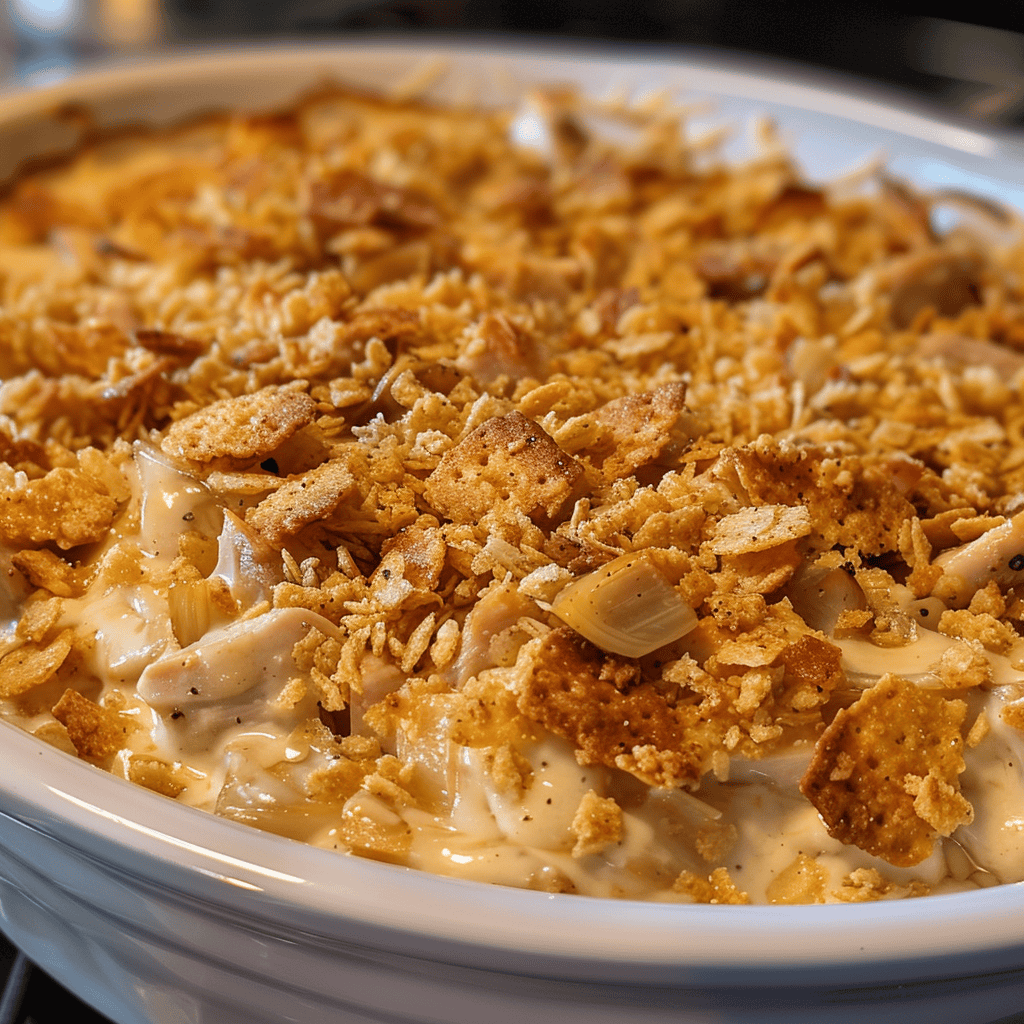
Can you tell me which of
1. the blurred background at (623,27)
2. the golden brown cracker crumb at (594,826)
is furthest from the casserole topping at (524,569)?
the blurred background at (623,27)

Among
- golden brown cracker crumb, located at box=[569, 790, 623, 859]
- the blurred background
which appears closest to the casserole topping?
golden brown cracker crumb, located at box=[569, 790, 623, 859]

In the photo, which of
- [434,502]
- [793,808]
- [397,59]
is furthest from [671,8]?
[793,808]

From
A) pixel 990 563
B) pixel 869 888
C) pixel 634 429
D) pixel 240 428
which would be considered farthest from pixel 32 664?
pixel 990 563

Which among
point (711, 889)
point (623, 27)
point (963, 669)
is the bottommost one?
point (711, 889)

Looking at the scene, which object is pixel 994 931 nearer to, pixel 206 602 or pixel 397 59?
pixel 206 602

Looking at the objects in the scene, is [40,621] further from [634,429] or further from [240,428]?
[634,429]

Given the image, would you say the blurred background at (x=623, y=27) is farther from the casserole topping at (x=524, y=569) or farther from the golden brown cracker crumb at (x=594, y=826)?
the golden brown cracker crumb at (x=594, y=826)
